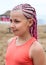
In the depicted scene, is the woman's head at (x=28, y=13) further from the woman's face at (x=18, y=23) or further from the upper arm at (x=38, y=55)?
the upper arm at (x=38, y=55)

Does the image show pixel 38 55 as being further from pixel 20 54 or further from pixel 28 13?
pixel 28 13

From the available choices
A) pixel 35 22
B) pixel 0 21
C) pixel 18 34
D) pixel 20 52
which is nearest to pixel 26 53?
pixel 20 52

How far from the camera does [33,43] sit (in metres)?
1.85

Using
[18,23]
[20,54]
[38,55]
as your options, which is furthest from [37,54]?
[18,23]

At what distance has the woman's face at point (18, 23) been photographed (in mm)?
1866

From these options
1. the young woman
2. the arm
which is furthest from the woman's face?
the arm

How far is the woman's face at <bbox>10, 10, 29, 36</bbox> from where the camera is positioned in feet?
6.12

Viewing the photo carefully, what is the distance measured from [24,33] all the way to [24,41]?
0.06 meters

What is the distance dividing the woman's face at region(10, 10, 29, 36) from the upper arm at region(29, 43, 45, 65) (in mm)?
159

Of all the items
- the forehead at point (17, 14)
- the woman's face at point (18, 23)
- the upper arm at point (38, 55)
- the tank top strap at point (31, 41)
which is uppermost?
the forehead at point (17, 14)

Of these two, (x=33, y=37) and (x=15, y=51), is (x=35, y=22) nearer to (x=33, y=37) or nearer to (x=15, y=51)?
(x=33, y=37)

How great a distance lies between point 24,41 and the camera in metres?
1.90

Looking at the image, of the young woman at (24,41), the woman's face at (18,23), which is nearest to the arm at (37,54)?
the young woman at (24,41)

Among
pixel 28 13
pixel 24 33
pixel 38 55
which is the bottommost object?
pixel 38 55
